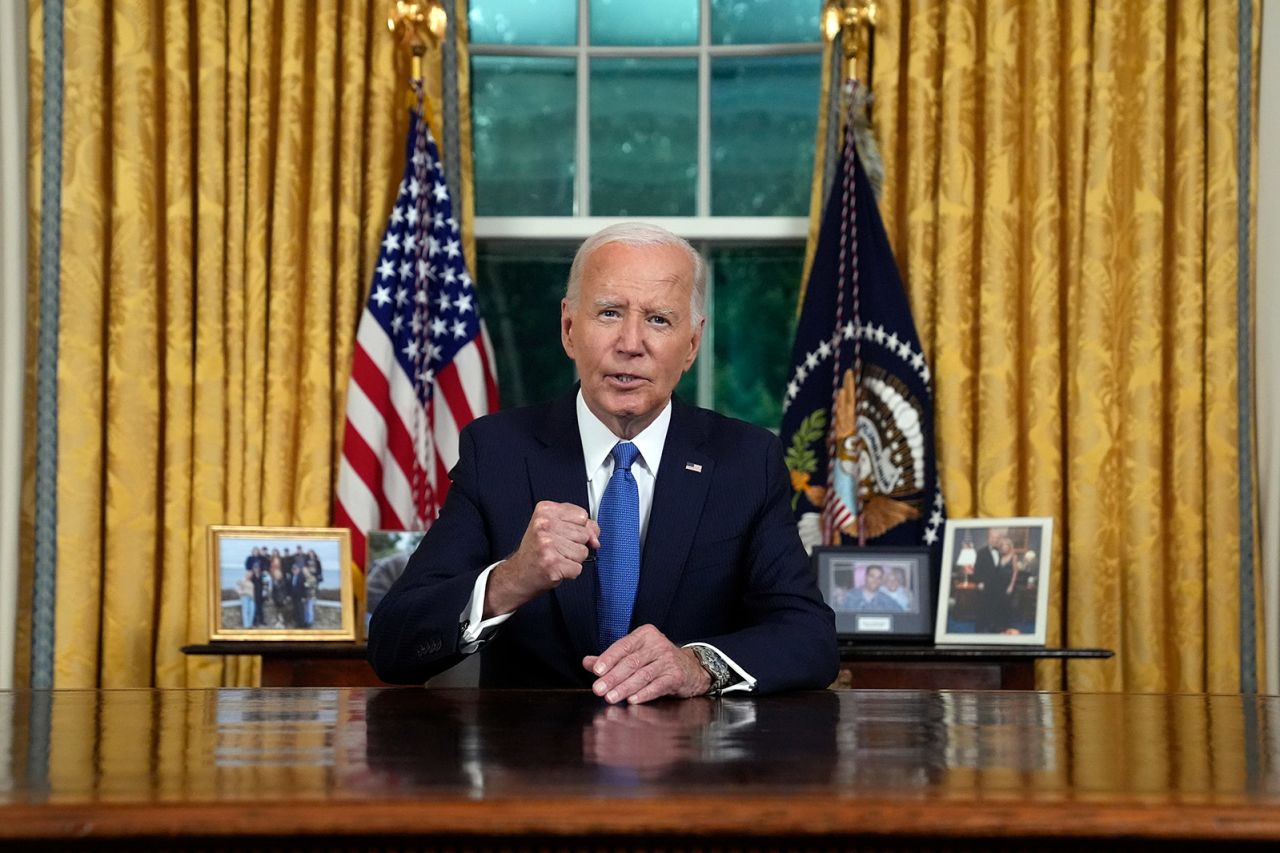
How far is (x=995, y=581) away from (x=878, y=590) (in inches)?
11.1

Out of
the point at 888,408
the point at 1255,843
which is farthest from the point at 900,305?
the point at 1255,843

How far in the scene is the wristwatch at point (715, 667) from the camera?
205 cm

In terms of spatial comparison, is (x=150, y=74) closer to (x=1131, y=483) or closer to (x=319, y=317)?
(x=319, y=317)

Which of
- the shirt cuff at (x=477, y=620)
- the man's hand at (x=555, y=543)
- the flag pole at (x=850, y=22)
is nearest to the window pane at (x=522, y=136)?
the flag pole at (x=850, y=22)

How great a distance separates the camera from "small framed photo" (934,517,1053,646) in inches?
144

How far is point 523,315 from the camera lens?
4465 mm

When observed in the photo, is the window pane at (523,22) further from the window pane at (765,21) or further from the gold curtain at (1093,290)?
the gold curtain at (1093,290)

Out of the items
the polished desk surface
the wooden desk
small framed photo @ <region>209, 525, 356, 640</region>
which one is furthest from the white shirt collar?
small framed photo @ <region>209, 525, 356, 640</region>

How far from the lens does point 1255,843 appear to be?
1.04 m

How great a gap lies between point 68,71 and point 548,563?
2.77m

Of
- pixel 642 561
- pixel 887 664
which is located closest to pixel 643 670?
pixel 642 561

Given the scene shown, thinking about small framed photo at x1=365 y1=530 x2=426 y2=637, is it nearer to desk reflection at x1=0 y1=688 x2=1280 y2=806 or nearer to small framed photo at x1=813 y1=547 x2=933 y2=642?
small framed photo at x1=813 y1=547 x2=933 y2=642

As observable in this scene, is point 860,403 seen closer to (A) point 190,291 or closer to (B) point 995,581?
(B) point 995,581

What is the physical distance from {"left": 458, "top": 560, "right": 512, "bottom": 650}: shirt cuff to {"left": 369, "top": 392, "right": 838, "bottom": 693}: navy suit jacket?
3cm
